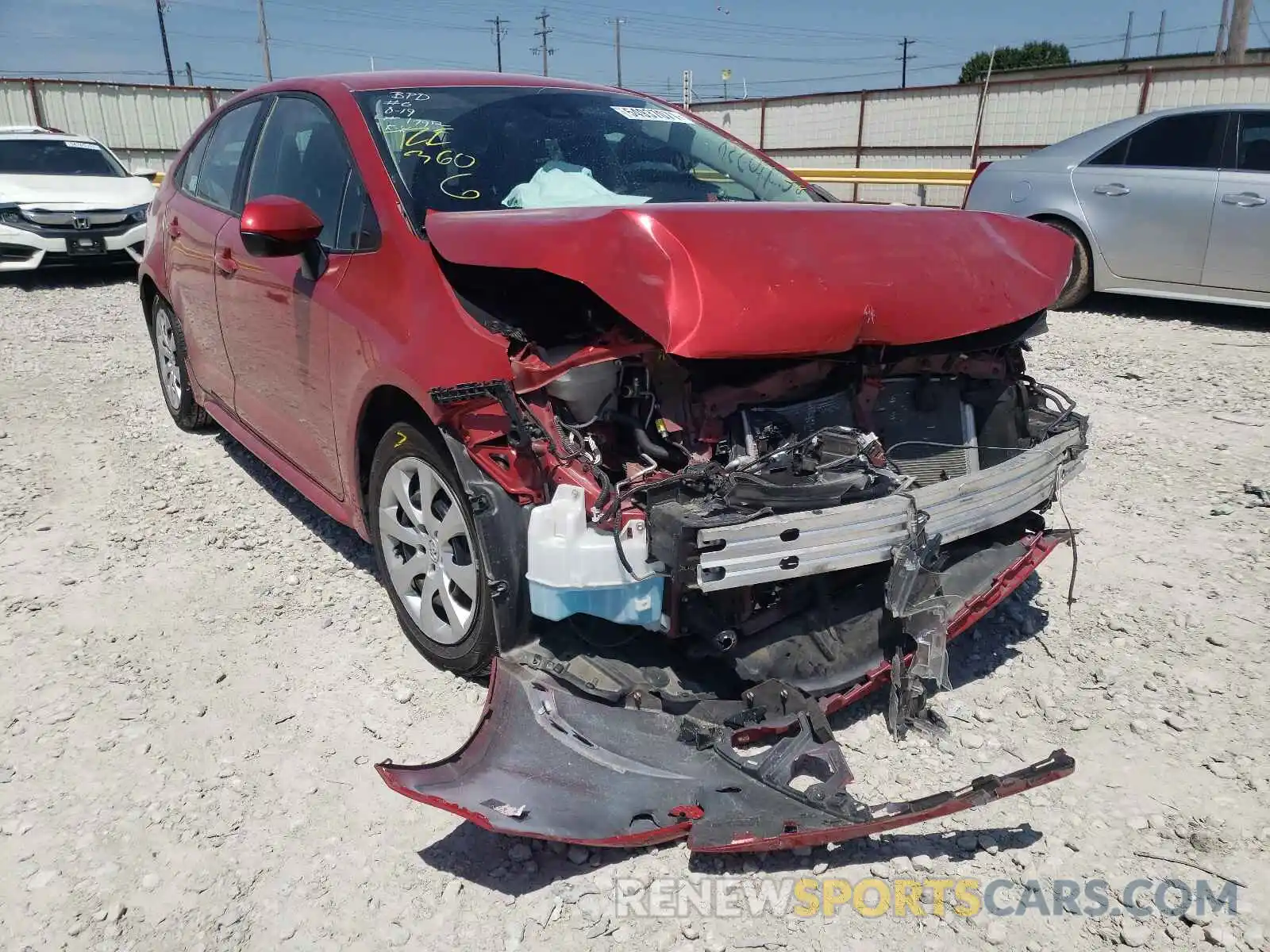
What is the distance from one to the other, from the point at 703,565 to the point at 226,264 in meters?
2.73

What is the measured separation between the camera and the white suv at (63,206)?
9.53m

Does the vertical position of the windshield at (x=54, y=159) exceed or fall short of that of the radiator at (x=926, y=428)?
it exceeds it

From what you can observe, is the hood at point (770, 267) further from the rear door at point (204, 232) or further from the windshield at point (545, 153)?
the rear door at point (204, 232)

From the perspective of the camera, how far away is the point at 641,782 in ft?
7.52

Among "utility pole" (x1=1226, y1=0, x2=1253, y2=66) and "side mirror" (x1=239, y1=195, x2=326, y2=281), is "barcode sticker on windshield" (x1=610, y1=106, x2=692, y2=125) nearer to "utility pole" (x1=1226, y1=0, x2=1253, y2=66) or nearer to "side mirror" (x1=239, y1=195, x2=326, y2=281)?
"side mirror" (x1=239, y1=195, x2=326, y2=281)

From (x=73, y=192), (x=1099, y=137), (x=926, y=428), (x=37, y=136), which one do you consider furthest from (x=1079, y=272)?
(x=37, y=136)

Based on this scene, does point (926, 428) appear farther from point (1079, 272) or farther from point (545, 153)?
point (1079, 272)

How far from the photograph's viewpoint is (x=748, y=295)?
7.36 ft

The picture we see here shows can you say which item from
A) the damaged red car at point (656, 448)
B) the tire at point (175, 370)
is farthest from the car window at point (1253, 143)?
the tire at point (175, 370)

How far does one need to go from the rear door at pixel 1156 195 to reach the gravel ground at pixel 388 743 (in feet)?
10.5

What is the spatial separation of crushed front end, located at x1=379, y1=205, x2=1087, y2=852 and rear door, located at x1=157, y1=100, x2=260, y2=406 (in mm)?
1926

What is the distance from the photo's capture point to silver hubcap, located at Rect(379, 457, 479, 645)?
9.10 feet

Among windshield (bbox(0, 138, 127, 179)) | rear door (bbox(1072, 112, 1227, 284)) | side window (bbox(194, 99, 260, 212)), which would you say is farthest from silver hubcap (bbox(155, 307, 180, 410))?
rear door (bbox(1072, 112, 1227, 284))

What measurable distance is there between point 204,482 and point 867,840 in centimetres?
358
